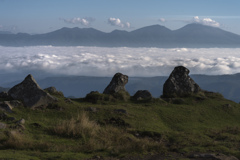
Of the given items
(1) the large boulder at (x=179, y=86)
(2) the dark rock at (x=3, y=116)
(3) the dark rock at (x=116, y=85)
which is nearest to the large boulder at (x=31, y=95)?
(2) the dark rock at (x=3, y=116)

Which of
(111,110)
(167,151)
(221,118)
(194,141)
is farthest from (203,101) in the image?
(167,151)

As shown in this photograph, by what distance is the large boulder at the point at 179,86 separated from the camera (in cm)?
2467

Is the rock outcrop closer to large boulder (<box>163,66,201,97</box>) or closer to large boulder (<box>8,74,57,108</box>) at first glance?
large boulder (<box>8,74,57,108</box>)

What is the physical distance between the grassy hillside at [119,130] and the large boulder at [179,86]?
2.92 meters

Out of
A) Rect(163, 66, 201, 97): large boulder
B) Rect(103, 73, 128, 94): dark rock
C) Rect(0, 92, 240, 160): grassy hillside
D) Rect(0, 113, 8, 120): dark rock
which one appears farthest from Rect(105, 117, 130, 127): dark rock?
Rect(163, 66, 201, 97): large boulder

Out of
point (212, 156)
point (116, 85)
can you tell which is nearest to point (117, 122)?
point (212, 156)

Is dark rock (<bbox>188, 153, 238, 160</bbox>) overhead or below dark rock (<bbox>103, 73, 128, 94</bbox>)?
below

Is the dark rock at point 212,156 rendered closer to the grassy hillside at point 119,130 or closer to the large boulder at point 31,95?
the grassy hillside at point 119,130

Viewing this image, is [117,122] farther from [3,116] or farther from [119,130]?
[3,116]

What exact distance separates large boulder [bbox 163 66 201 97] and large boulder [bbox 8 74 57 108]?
11.3 meters

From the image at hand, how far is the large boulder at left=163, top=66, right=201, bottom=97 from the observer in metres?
24.7

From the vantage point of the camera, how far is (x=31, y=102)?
672 inches

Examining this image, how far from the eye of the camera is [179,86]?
2512 cm

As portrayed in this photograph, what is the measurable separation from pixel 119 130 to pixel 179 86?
13269mm
